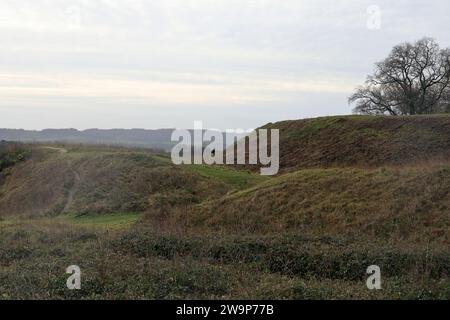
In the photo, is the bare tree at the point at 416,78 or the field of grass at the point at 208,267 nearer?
the field of grass at the point at 208,267

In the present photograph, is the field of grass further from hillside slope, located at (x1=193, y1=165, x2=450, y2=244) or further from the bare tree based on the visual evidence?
the bare tree

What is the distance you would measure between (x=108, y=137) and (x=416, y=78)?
52468mm

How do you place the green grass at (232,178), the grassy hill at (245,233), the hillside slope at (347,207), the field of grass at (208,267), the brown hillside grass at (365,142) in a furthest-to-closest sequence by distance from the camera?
1. the brown hillside grass at (365,142)
2. the green grass at (232,178)
3. the hillside slope at (347,207)
4. the grassy hill at (245,233)
5. the field of grass at (208,267)

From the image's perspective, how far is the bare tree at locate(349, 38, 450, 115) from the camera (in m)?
55.7

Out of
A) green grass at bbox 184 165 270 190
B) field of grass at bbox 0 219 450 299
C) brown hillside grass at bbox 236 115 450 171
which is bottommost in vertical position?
field of grass at bbox 0 219 450 299

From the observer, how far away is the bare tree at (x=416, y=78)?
5569 centimetres

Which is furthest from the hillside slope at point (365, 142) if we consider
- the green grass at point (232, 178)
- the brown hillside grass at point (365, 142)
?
the green grass at point (232, 178)

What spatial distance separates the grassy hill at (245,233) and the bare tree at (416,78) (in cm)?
2319

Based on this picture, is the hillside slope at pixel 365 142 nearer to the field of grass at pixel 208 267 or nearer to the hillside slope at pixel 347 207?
the hillside slope at pixel 347 207

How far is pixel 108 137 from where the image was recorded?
87.8 meters

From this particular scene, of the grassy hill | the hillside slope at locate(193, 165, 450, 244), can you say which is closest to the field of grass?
the grassy hill

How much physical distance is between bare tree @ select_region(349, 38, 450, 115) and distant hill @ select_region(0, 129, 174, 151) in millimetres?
25955

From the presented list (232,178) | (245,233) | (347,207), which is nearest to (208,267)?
(245,233)
